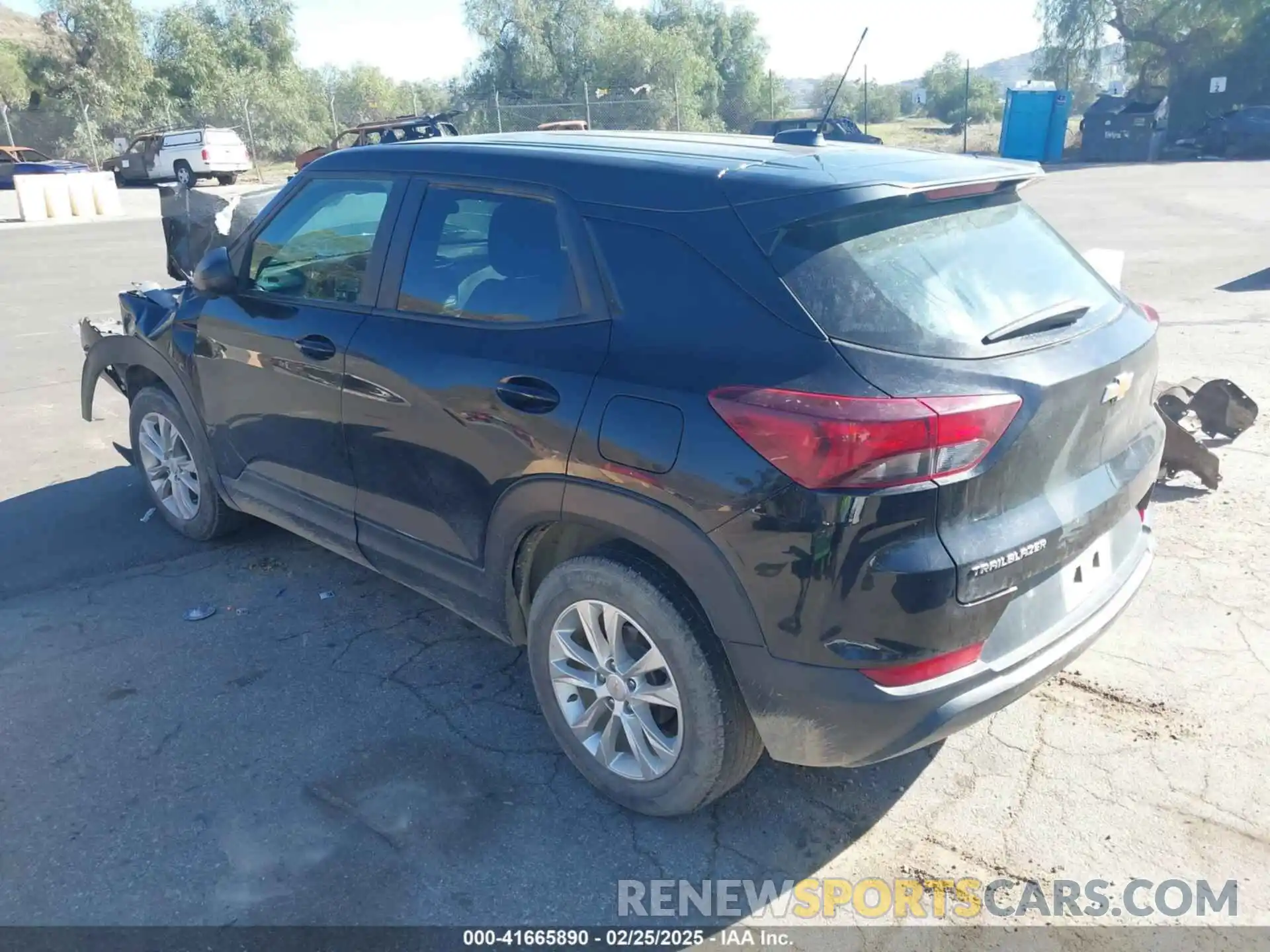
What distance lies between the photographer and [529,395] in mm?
2900

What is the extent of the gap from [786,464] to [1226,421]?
14.5 ft

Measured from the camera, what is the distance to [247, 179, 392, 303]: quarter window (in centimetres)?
364

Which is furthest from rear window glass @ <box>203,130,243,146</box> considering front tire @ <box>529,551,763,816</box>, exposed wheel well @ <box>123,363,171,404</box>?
front tire @ <box>529,551,763,816</box>

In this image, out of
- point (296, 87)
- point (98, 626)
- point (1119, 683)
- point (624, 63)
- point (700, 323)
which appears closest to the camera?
point (700, 323)

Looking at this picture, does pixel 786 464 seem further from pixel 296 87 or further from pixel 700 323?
pixel 296 87

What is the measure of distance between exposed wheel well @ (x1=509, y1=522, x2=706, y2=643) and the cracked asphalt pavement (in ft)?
1.73

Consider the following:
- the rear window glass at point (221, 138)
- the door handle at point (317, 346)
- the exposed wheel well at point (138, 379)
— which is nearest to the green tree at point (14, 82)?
the rear window glass at point (221, 138)

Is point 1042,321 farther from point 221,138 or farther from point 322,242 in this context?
Answer: point 221,138

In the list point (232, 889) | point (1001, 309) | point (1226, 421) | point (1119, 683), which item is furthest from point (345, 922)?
point (1226, 421)

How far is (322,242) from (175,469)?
65.5 inches

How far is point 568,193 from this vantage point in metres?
2.98

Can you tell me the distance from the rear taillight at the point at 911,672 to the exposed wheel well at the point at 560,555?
0.48 metres

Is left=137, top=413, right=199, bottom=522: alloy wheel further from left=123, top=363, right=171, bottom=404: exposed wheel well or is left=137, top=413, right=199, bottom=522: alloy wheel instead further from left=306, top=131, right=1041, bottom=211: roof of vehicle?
left=306, top=131, right=1041, bottom=211: roof of vehicle

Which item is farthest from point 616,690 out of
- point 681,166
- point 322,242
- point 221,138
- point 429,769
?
point 221,138
